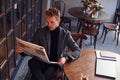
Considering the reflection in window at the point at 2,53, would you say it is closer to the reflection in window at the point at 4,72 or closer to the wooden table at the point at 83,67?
the reflection in window at the point at 4,72

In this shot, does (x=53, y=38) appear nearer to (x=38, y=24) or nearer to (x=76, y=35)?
(x=76, y=35)

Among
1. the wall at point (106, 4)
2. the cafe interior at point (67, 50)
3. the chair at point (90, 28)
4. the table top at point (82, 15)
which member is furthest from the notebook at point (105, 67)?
the wall at point (106, 4)

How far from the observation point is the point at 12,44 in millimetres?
2945

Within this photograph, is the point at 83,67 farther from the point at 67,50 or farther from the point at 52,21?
the point at 67,50

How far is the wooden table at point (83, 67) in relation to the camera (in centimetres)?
192

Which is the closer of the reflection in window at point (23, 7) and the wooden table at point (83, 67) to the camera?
the wooden table at point (83, 67)

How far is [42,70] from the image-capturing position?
7.69 feet

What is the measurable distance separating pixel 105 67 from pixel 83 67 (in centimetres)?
22

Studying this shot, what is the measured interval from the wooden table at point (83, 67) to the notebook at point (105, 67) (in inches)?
1.7

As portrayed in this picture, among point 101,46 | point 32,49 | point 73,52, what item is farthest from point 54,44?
point 101,46

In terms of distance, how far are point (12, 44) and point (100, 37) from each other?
272cm

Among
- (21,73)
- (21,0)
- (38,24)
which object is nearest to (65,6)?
(38,24)

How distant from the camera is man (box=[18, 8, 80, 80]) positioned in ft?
7.34

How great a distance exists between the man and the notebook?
0.82 feet
